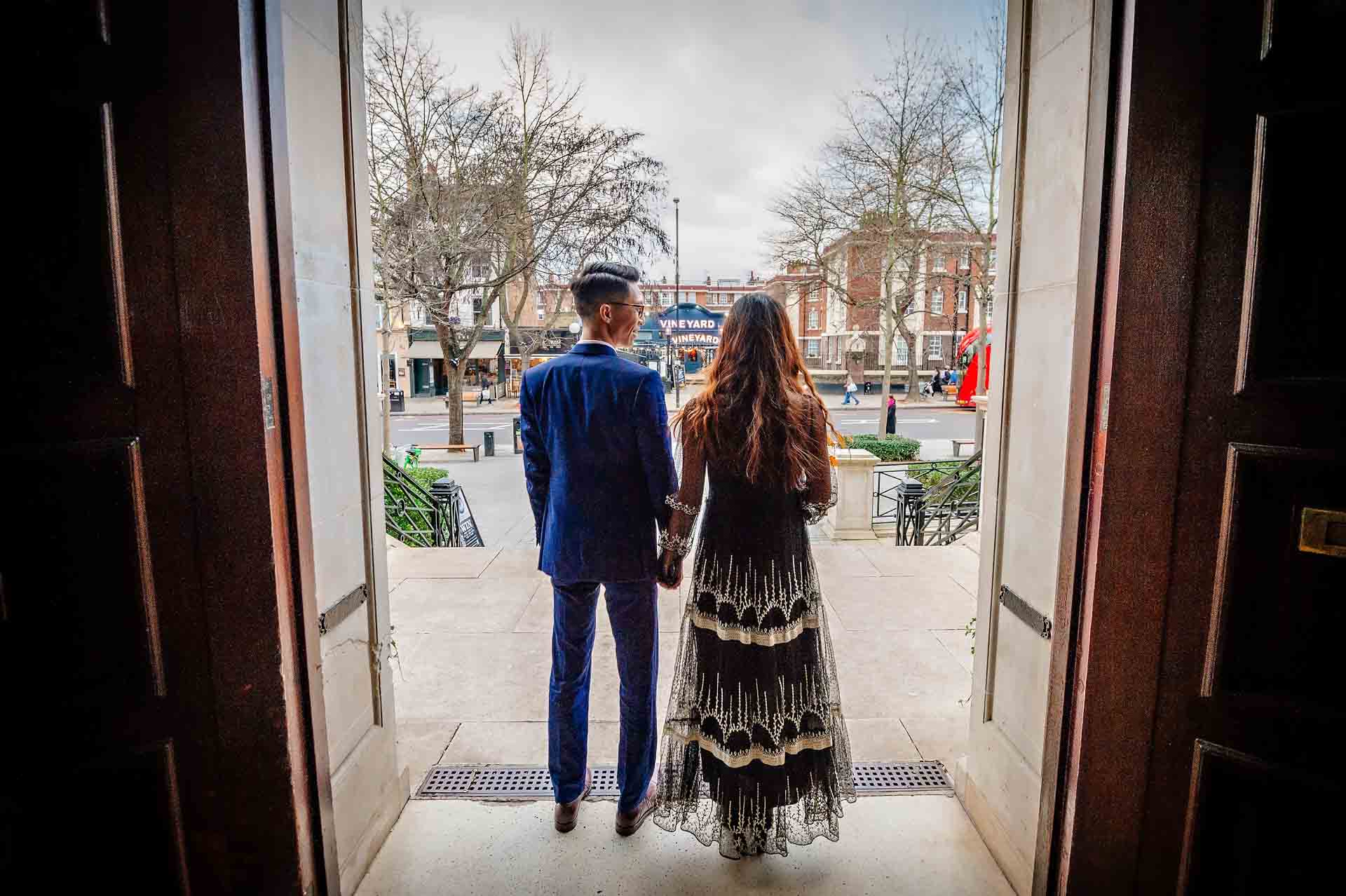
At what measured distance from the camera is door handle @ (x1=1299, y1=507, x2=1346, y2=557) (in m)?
1.46

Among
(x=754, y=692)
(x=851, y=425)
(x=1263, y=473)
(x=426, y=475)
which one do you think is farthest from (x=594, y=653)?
Result: (x=851, y=425)

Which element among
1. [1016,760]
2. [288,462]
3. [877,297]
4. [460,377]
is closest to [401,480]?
[288,462]

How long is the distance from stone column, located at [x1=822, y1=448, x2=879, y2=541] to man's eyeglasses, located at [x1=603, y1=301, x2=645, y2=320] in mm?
6098

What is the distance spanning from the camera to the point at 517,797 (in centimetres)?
282

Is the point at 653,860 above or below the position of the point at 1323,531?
below

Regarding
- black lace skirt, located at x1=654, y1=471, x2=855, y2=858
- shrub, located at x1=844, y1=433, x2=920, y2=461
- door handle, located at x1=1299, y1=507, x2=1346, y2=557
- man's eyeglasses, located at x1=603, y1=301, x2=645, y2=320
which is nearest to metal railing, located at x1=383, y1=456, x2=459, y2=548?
man's eyeglasses, located at x1=603, y1=301, x2=645, y2=320

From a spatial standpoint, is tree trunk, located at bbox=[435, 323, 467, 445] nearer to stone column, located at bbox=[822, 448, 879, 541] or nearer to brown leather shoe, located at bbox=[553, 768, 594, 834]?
stone column, located at bbox=[822, 448, 879, 541]

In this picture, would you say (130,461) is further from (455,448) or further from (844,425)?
(844,425)

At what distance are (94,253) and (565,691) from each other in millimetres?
1903

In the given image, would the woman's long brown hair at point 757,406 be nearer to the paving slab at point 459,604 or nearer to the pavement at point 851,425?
the paving slab at point 459,604

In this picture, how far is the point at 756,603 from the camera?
2205 millimetres

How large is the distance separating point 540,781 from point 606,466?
5.14ft

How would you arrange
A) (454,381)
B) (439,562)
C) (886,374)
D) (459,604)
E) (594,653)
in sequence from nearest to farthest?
(594,653) < (459,604) < (439,562) < (454,381) < (886,374)

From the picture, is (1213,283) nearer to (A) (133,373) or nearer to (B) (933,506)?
(A) (133,373)
